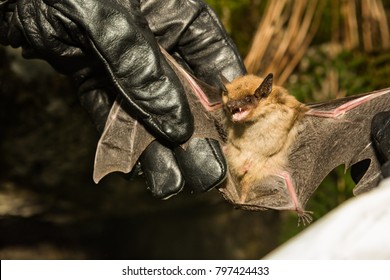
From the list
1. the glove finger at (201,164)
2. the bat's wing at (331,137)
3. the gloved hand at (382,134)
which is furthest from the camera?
the bat's wing at (331,137)

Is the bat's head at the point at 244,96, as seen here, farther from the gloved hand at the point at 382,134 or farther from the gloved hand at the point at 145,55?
the gloved hand at the point at 382,134

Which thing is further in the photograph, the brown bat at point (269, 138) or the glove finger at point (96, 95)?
the glove finger at point (96, 95)

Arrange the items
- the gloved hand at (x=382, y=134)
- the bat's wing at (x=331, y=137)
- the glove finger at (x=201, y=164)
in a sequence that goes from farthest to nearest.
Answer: the bat's wing at (x=331, y=137) < the glove finger at (x=201, y=164) < the gloved hand at (x=382, y=134)

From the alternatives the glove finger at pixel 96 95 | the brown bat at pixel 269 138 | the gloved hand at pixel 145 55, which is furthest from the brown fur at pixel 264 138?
the glove finger at pixel 96 95

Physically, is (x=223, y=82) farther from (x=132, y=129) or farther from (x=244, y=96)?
(x=132, y=129)

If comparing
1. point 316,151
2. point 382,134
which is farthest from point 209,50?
point 382,134

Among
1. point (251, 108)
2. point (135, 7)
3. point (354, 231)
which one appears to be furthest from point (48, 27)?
point (354, 231)

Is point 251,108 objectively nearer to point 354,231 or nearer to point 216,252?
point 354,231

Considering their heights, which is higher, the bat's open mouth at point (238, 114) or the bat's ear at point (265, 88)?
Answer: the bat's ear at point (265, 88)
